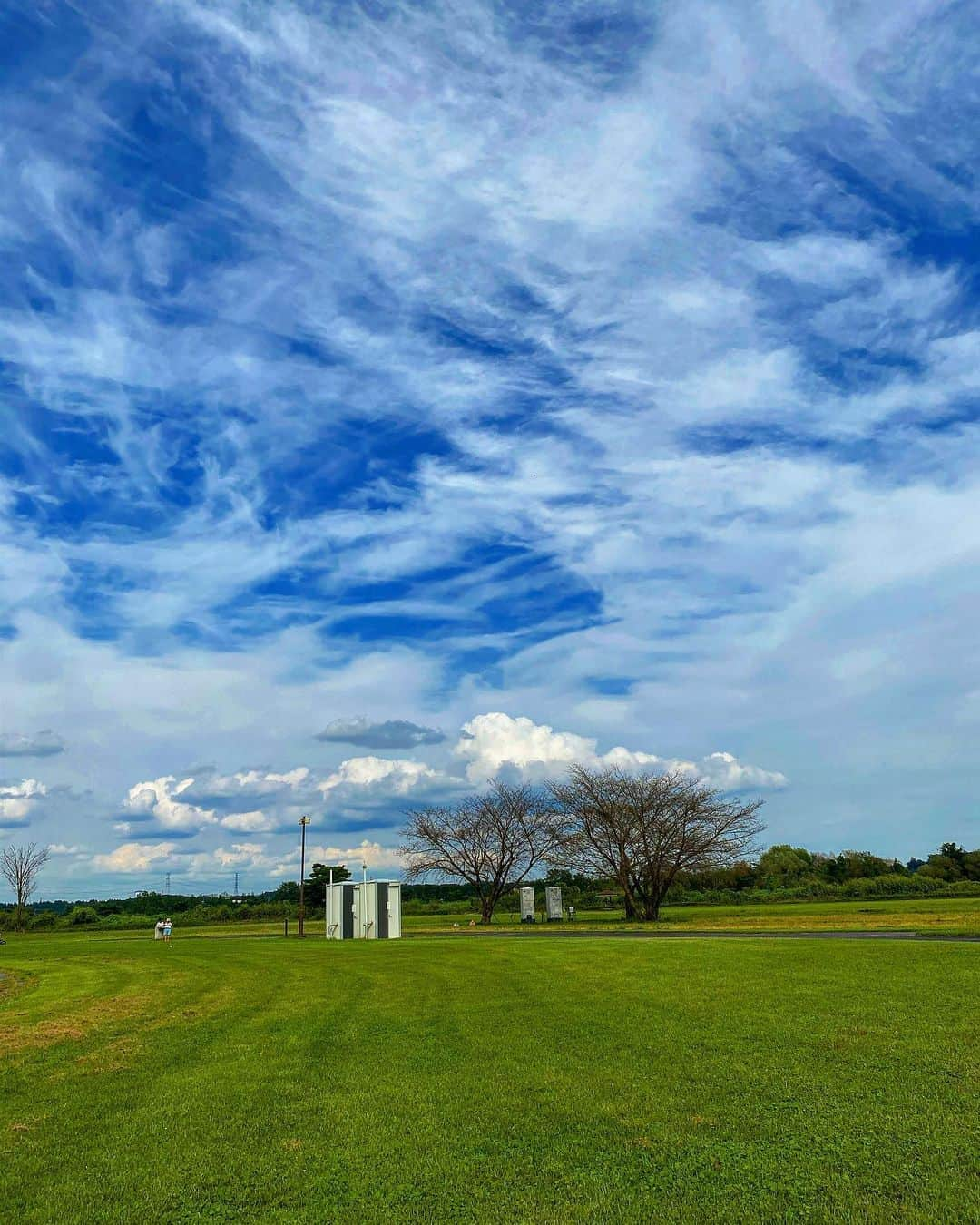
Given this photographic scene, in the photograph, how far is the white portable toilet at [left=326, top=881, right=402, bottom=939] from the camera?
44.1 meters

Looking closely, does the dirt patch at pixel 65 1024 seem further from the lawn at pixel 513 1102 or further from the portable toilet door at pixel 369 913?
the portable toilet door at pixel 369 913

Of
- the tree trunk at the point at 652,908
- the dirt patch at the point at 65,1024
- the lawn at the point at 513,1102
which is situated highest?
the tree trunk at the point at 652,908

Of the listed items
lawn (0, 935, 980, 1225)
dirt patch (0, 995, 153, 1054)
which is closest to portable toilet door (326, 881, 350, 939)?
dirt patch (0, 995, 153, 1054)

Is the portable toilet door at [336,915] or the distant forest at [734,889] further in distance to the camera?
the distant forest at [734,889]

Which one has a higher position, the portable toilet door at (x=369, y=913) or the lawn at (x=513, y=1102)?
the portable toilet door at (x=369, y=913)

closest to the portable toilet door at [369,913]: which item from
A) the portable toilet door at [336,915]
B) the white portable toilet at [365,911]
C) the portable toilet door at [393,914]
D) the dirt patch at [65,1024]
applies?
the white portable toilet at [365,911]

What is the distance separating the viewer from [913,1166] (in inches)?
268

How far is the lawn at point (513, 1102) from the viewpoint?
21.7ft

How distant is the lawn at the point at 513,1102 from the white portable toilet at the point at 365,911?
1035 inches

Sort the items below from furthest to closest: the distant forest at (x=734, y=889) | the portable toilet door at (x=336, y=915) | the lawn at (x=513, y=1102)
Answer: the distant forest at (x=734, y=889), the portable toilet door at (x=336, y=915), the lawn at (x=513, y=1102)

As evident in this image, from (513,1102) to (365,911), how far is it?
1472 inches

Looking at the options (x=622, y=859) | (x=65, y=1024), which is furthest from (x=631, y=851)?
(x=65, y=1024)

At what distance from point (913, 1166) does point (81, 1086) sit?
913 cm

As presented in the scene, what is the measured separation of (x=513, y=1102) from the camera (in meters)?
9.13
